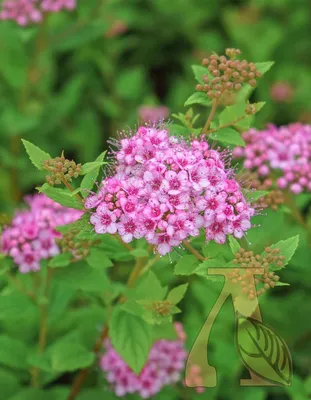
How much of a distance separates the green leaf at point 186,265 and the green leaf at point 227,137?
0.47 m

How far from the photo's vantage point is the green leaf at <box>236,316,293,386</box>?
97.3 inches

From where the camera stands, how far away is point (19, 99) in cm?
433

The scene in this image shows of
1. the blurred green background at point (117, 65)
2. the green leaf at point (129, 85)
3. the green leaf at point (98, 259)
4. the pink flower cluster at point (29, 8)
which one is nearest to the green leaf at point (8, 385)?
the green leaf at point (98, 259)

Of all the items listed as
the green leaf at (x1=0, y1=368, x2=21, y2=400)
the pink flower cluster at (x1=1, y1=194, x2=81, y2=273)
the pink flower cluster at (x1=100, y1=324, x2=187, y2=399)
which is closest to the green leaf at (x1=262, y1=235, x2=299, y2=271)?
the pink flower cluster at (x1=1, y1=194, x2=81, y2=273)

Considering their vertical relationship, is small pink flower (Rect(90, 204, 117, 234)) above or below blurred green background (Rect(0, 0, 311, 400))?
below

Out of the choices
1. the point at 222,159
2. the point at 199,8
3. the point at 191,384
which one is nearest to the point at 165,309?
the point at 222,159

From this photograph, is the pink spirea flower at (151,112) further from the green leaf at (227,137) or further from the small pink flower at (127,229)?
the small pink flower at (127,229)

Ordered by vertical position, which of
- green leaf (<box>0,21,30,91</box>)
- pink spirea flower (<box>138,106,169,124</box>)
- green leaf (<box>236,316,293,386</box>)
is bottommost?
green leaf (<box>236,316,293,386</box>)

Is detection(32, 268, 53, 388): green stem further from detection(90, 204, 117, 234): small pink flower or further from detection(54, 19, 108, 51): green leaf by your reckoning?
detection(54, 19, 108, 51): green leaf

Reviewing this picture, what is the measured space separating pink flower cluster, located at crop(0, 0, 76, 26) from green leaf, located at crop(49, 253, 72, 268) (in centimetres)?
200

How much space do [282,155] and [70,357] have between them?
4.49 ft

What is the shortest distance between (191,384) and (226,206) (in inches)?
47.0

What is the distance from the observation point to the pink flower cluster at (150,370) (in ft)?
9.46

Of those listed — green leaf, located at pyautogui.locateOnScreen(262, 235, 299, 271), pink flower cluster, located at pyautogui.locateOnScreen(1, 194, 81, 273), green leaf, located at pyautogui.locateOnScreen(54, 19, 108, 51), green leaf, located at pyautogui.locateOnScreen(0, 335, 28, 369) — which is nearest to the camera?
green leaf, located at pyautogui.locateOnScreen(262, 235, 299, 271)
